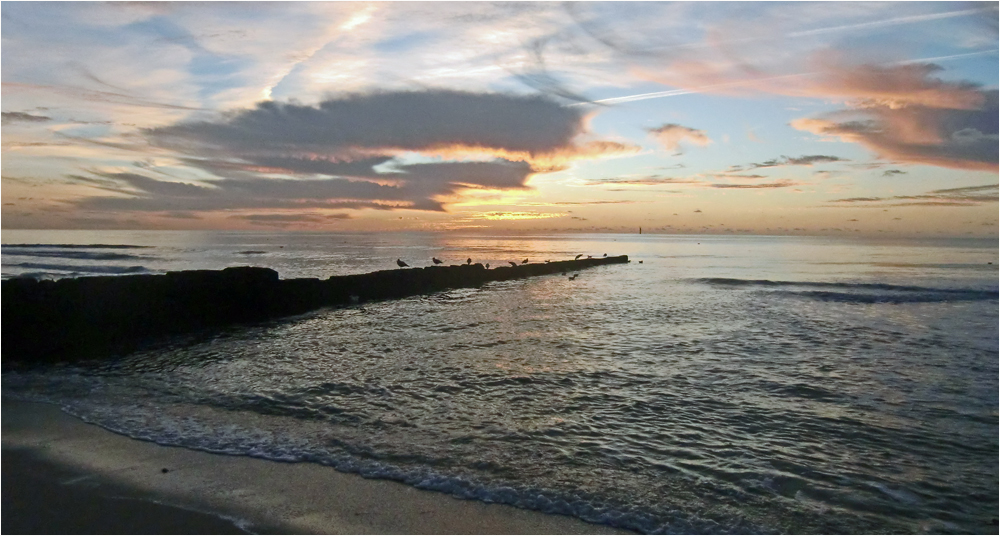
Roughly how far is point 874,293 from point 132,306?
26.6m

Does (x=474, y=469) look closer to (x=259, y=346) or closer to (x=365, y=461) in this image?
(x=365, y=461)

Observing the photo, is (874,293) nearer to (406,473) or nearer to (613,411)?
(613,411)

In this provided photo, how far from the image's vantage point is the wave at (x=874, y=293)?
873 inches

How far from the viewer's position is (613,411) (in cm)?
743

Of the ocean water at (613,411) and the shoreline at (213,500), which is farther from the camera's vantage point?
the ocean water at (613,411)

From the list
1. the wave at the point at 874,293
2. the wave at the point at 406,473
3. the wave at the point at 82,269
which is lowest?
the wave at the point at 406,473

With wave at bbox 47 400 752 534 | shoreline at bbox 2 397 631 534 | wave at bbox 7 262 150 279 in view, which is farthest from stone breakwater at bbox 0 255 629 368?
wave at bbox 7 262 150 279

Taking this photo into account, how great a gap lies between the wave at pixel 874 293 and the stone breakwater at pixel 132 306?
1859cm

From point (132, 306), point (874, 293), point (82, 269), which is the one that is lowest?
point (874, 293)

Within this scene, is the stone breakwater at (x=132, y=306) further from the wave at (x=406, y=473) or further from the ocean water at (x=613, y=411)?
the wave at (x=406, y=473)

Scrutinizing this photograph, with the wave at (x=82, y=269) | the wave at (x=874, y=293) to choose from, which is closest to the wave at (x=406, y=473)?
the wave at (x=874, y=293)

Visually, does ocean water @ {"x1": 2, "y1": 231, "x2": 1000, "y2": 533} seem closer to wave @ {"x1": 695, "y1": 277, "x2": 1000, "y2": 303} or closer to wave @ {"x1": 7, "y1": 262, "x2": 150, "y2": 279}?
wave @ {"x1": 695, "y1": 277, "x2": 1000, "y2": 303}

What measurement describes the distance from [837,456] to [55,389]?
9872 millimetres

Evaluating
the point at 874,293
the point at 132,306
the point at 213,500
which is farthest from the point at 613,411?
the point at 874,293
